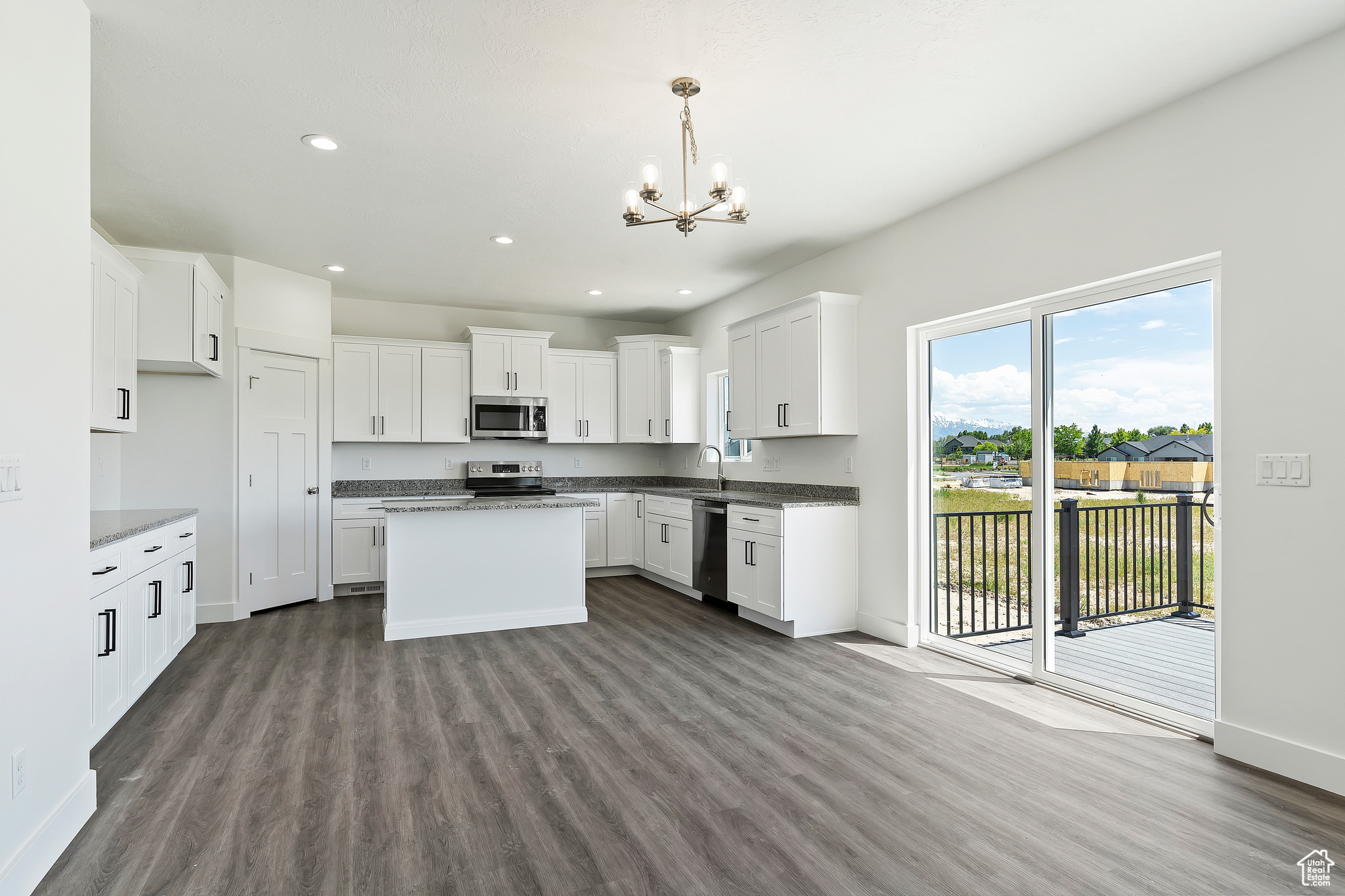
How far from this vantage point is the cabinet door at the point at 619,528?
6.98 m

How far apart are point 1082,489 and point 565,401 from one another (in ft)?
15.8

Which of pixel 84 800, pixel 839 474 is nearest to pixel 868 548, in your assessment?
pixel 839 474

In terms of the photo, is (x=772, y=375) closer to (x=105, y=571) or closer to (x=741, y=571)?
(x=741, y=571)

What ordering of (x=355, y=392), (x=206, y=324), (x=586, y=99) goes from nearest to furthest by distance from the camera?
(x=586, y=99) < (x=206, y=324) < (x=355, y=392)

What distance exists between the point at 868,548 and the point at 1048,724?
5.86ft

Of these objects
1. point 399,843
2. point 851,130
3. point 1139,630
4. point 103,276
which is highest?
point 851,130

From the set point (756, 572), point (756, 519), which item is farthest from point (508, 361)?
point (756, 572)

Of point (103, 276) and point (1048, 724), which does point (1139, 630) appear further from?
point (103, 276)

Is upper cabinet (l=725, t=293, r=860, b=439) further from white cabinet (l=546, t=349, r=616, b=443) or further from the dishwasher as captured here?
white cabinet (l=546, t=349, r=616, b=443)

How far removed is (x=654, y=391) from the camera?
722 centimetres

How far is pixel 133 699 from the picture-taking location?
10.8ft

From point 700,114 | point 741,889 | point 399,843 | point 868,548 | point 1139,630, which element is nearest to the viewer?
point 741,889

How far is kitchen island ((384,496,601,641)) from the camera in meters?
4.64


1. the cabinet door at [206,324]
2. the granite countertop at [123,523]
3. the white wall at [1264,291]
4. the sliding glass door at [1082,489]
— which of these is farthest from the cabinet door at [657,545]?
the white wall at [1264,291]
